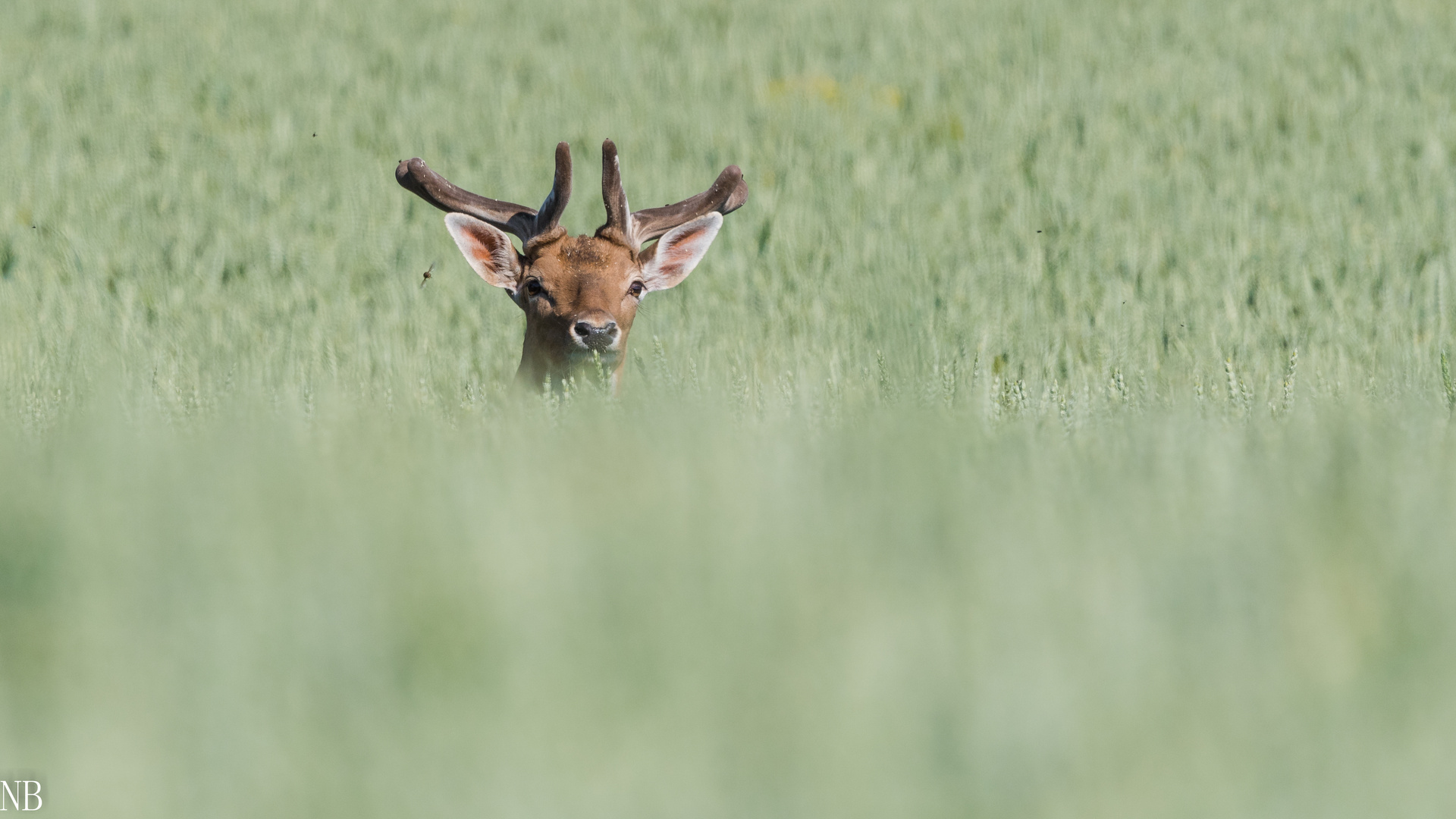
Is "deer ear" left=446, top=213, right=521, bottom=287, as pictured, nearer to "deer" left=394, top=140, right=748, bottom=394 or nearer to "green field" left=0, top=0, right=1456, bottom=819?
"deer" left=394, top=140, right=748, bottom=394

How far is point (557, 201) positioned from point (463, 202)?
572 millimetres

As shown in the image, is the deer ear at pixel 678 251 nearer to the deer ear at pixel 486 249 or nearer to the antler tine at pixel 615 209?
the antler tine at pixel 615 209

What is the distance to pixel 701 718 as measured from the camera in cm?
218

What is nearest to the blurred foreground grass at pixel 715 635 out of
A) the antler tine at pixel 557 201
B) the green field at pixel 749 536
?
the green field at pixel 749 536

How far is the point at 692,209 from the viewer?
26.7 feet

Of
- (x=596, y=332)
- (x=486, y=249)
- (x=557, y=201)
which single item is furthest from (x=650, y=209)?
(x=596, y=332)

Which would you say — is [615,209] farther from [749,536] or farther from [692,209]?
[749,536]

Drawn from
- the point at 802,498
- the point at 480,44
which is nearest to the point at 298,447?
the point at 802,498

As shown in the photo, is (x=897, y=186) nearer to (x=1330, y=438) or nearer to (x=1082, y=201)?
(x=1082, y=201)

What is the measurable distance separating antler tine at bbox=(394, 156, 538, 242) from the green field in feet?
2.22

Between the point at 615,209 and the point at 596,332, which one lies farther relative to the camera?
the point at 615,209

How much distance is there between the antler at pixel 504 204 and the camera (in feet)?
24.4

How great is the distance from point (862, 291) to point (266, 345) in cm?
300

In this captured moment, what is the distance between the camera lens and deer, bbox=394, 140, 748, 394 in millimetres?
6930
